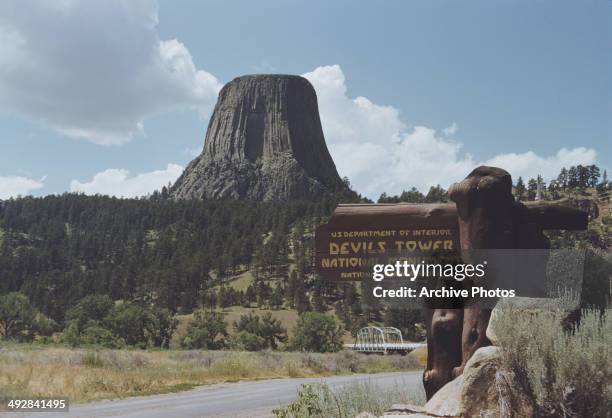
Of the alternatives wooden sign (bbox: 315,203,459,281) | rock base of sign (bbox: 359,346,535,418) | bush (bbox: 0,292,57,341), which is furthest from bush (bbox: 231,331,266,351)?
rock base of sign (bbox: 359,346,535,418)

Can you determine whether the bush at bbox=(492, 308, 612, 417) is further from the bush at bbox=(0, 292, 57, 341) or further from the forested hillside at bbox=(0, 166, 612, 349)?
the bush at bbox=(0, 292, 57, 341)

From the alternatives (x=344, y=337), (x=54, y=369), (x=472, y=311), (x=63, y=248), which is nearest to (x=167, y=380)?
(x=54, y=369)

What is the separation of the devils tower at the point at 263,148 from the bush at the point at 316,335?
107836 millimetres

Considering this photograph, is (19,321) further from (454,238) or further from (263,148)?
(263,148)

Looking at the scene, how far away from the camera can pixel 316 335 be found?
5119 cm

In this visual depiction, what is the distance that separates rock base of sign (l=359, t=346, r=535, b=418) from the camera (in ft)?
18.6

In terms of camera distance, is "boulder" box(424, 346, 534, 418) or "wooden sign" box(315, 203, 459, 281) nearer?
"boulder" box(424, 346, 534, 418)

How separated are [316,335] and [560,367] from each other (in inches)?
1827

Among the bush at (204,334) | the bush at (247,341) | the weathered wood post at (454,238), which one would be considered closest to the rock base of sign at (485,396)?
the weathered wood post at (454,238)

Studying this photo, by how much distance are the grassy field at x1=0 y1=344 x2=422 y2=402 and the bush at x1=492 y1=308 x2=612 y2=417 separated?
13022mm

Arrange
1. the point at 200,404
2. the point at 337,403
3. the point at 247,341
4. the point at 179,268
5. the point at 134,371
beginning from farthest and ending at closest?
the point at 179,268 → the point at 247,341 → the point at 134,371 → the point at 200,404 → the point at 337,403

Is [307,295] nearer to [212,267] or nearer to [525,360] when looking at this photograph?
[212,267]

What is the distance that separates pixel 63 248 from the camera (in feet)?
379

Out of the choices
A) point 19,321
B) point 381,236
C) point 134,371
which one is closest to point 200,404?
point 134,371
